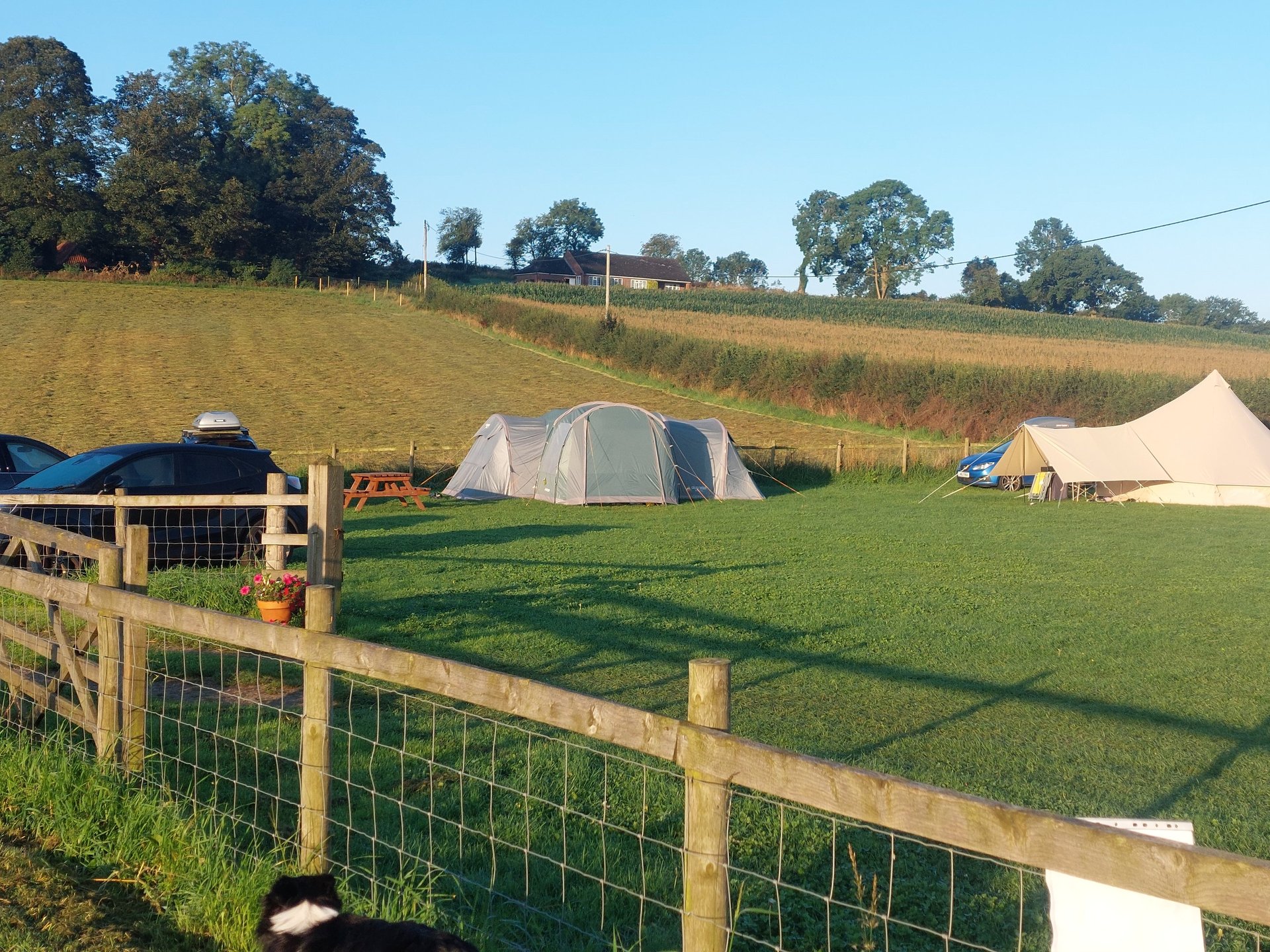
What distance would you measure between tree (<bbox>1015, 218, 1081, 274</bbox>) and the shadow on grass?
390ft

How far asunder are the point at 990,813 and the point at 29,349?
44550 millimetres

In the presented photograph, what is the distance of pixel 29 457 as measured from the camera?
551 inches

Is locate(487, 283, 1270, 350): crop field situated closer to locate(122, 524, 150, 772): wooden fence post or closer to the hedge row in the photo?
the hedge row

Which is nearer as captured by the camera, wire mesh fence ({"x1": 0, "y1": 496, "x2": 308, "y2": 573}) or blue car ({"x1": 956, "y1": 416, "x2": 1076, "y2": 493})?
wire mesh fence ({"x1": 0, "y1": 496, "x2": 308, "y2": 573})

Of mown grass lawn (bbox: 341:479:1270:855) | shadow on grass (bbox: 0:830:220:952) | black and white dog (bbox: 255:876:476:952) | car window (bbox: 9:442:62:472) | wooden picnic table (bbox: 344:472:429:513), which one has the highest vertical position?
black and white dog (bbox: 255:876:476:952)

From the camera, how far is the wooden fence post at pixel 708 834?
258cm

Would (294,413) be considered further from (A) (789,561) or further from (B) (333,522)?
(B) (333,522)

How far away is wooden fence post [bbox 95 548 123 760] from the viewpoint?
4715mm

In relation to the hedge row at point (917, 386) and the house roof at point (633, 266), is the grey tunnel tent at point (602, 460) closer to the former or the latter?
the hedge row at point (917, 386)

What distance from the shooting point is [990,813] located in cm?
207

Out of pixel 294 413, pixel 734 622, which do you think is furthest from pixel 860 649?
pixel 294 413

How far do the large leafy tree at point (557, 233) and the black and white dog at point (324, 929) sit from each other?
116 meters

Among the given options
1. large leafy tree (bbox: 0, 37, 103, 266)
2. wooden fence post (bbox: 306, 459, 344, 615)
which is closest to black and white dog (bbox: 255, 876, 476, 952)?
wooden fence post (bbox: 306, 459, 344, 615)

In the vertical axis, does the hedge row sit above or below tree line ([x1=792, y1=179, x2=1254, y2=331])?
below
